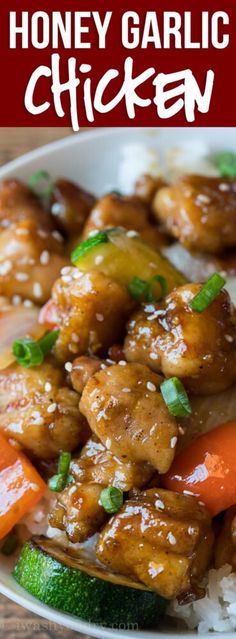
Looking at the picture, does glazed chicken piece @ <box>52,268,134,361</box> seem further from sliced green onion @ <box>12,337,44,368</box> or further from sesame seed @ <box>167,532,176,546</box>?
sesame seed @ <box>167,532,176,546</box>

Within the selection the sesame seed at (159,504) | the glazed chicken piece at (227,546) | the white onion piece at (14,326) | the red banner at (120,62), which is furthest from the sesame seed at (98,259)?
the red banner at (120,62)

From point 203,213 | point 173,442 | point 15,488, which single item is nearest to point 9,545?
point 15,488

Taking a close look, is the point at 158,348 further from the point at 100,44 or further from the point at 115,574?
the point at 100,44

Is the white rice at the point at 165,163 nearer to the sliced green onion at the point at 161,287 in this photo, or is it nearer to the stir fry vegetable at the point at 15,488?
the sliced green onion at the point at 161,287

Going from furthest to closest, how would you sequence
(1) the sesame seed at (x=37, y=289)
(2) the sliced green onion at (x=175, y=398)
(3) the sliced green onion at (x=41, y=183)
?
(3) the sliced green onion at (x=41, y=183)
(1) the sesame seed at (x=37, y=289)
(2) the sliced green onion at (x=175, y=398)

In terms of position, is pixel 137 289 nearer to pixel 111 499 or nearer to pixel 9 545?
pixel 111 499
